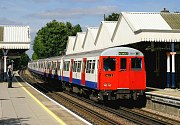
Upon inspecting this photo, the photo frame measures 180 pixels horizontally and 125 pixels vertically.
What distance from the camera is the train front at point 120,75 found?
17625mm

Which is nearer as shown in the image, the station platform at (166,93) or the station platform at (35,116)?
the station platform at (35,116)

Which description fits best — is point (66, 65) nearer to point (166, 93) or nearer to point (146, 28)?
point (146, 28)

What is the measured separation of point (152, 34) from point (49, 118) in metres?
13.4

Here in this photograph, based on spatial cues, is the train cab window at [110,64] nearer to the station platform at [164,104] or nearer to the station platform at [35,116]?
the station platform at [164,104]

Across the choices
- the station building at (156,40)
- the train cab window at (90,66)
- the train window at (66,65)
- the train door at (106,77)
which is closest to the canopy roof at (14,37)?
the train window at (66,65)

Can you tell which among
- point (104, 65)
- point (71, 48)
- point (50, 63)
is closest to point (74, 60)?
point (104, 65)

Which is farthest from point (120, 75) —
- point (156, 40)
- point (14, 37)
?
point (14, 37)

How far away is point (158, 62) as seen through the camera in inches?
1164

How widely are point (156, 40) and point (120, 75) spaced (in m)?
7.53

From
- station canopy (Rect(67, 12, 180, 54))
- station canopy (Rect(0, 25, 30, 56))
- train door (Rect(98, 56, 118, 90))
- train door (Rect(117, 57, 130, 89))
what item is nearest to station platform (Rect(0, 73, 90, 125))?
train door (Rect(98, 56, 118, 90))

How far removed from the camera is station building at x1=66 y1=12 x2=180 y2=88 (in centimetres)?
2448

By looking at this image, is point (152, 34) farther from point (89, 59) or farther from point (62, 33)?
point (62, 33)

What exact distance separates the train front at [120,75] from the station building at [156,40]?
6.62 metres

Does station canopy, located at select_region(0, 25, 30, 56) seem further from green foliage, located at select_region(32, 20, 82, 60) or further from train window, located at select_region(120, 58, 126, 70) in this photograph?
green foliage, located at select_region(32, 20, 82, 60)
